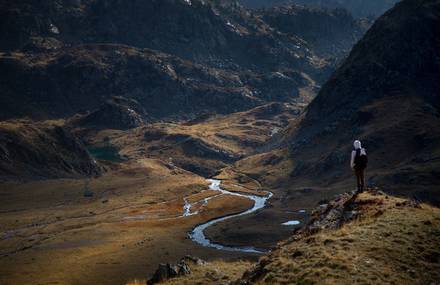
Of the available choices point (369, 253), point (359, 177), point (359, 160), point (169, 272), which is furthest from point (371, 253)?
point (169, 272)

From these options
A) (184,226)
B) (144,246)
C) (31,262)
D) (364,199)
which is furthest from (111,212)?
(364,199)

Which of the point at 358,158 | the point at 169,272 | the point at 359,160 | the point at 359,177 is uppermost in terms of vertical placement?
the point at 358,158

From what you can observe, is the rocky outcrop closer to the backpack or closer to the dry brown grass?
the dry brown grass

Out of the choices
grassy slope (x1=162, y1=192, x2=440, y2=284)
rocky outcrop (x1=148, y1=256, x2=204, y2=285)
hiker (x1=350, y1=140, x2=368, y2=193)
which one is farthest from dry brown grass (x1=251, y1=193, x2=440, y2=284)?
rocky outcrop (x1=148, y1=256, x2=204, y2=285)

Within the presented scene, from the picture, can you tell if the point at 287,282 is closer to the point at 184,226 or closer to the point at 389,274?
the point at 389,274

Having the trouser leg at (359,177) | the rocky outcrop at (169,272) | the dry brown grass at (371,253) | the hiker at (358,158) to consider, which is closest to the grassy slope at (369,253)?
the dry brown grass at (371,253)

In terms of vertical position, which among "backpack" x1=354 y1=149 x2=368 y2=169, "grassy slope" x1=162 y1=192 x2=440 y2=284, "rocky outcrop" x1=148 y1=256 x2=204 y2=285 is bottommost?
"rocky outcrop" x1=148 y1=256 x2=204 y2=285

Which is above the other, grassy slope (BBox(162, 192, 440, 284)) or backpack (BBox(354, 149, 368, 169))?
backpack (BBox(354, 149, 368, 169))

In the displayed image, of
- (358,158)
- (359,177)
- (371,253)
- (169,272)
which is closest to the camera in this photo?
(371,253)

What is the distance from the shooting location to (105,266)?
396 ft

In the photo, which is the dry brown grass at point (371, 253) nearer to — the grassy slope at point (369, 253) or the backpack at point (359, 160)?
the grassy slope at point (369, 253)

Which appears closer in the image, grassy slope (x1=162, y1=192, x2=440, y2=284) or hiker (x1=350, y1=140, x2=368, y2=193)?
grassy slope (x1=162, y1=192, x2=440, y2=284)

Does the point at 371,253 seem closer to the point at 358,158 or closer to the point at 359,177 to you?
the point at 358,158

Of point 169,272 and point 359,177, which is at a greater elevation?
point 359,177
